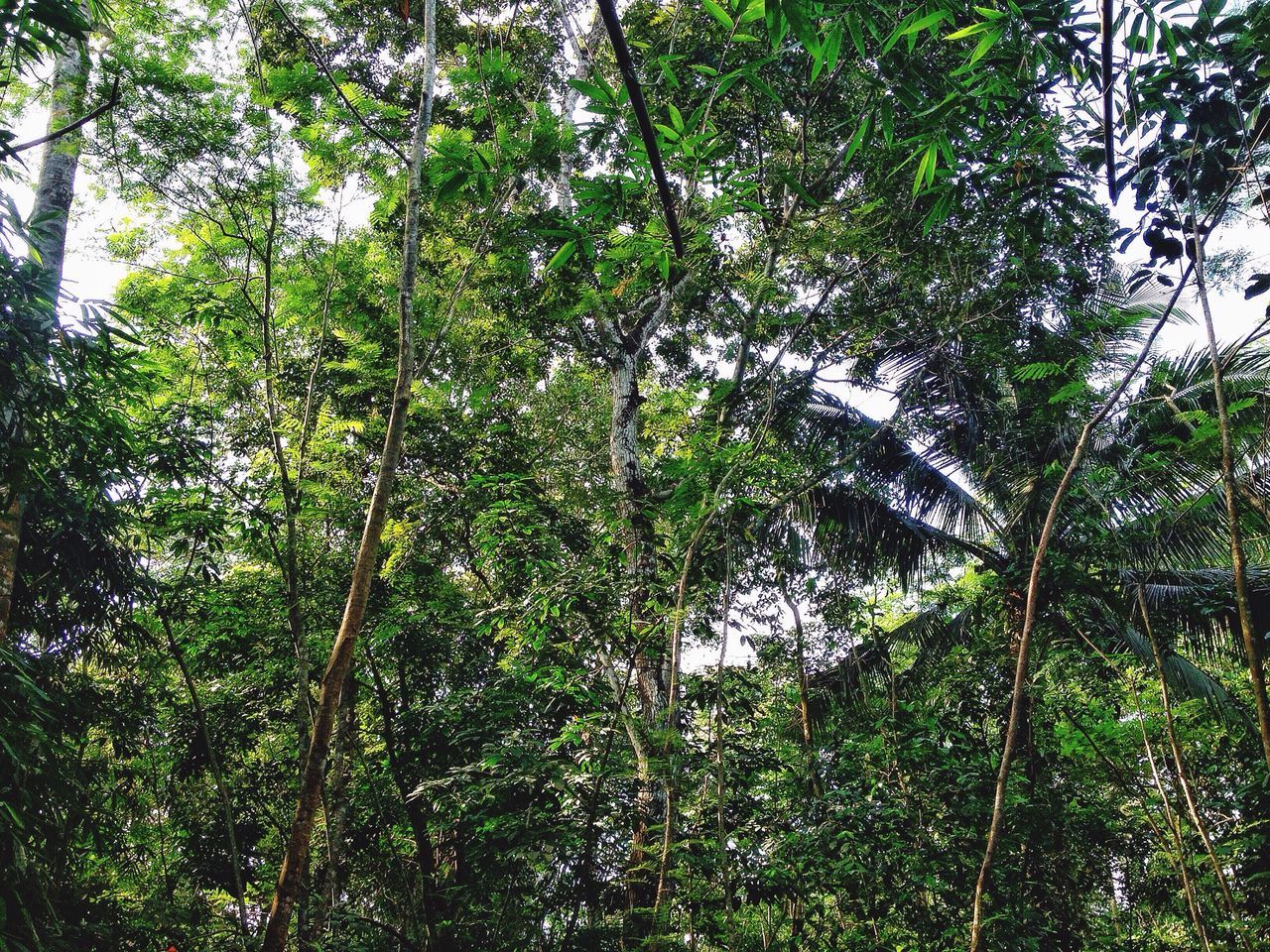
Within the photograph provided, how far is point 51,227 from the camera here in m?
4.27

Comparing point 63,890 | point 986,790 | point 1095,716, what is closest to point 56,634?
point 63,890

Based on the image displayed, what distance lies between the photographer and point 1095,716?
584 cm

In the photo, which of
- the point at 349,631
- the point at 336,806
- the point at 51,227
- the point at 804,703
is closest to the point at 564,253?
the point at 349,631

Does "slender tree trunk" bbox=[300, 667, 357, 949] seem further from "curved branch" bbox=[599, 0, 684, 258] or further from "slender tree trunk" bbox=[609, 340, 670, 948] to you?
"curved branch" bbox=[599, 0, 684, 258]

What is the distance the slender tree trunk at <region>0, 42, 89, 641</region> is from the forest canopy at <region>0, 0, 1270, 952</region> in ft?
0.11

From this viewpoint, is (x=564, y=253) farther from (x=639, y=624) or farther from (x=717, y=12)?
(x=639, y=624)

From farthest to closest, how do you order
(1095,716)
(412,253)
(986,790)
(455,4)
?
(455,4) < (1095,716) < (986,790) < (412,253)

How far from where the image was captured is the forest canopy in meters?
2.86

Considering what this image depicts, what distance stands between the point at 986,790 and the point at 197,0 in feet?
24.8

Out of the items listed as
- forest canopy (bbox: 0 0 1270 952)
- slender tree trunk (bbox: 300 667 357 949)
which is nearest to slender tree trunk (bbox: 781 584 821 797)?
forest canopy (bbox: 0 0 1270 952)

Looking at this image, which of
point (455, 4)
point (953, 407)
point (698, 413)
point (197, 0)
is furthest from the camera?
point (455, 4)

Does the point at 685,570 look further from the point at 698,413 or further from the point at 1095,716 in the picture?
the point at 1095,716

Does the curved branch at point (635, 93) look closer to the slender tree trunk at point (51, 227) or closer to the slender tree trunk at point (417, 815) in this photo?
the slender tree trunk at point (51, 227)

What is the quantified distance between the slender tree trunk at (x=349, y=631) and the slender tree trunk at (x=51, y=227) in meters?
1.75
